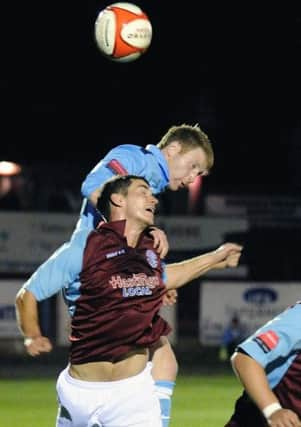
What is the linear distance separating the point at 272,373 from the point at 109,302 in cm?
84

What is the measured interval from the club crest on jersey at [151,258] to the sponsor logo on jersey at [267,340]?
89cm

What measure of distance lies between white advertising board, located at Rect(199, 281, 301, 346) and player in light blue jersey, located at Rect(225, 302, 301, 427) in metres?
12.9

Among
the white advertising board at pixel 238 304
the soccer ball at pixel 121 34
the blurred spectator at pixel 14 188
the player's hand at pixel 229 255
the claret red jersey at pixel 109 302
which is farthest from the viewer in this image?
the blurred spectator at pixel 14 188

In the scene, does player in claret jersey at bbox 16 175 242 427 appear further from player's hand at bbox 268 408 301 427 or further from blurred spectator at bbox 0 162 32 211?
blurred spectator at bbox 0 162 32 211

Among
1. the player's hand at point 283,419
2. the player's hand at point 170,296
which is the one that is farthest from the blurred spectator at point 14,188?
the player's hand at point 283,419

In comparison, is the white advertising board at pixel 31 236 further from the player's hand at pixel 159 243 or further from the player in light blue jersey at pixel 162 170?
the player's hand at pixel 159 243

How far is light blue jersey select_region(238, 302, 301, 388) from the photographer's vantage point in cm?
586

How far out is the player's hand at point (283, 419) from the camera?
5668mm

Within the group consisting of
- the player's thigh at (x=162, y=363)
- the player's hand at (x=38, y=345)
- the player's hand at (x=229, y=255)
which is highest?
the player's hand at (x=229, y=255)

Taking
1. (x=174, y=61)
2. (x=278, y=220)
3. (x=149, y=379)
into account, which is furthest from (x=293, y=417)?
(x=174, y=61)

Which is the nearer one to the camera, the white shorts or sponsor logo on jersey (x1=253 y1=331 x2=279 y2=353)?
sponsor logo on jersey (x1=253 y1=331 x2=279 y2=353)

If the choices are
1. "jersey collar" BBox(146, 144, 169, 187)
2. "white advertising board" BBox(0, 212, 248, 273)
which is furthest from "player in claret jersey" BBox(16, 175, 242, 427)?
"white advertising board" BBox(0, 212, 248, 273)

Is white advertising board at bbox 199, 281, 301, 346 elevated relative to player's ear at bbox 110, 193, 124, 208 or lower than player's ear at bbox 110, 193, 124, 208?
lower

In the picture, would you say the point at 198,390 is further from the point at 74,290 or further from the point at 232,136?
the point at 232,136
